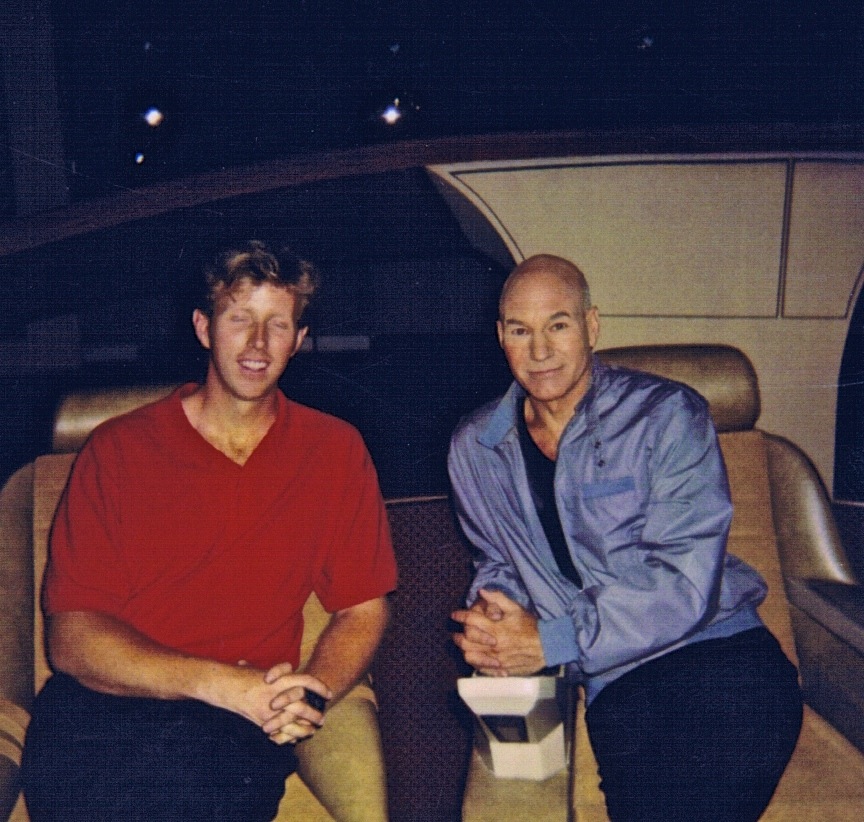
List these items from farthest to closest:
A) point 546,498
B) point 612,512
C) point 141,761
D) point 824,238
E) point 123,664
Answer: point 824,238 → point 546,498 → point 612,512 → point 123,664 → point 141,761

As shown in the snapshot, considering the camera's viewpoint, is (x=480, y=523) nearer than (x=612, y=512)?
No

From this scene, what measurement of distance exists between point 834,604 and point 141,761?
147 centimetres

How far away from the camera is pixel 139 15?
17.6 feet

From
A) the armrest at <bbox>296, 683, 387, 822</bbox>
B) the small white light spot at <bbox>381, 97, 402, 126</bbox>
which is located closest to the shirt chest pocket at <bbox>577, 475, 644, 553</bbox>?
the armrest at <bbox>296, 683, 387, 822</bbox>

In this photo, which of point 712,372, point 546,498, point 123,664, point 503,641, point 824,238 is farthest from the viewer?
point 824,238

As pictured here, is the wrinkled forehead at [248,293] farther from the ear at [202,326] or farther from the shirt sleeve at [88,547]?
the shirt sleeve at [88,547]

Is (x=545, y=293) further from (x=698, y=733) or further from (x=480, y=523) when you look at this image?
(x=698, y=733)

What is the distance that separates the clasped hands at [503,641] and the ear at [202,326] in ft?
2.61

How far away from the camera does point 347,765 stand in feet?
5.25

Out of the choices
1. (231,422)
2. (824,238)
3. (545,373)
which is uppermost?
(824,238)

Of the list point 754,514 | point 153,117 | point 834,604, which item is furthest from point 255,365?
point 153,117

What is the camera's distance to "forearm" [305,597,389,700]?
162cm

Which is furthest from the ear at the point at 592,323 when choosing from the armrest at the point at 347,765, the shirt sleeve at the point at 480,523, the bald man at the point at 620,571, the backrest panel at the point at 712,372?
the armrest at the point at 347,765

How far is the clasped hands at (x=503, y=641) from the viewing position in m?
1.61
